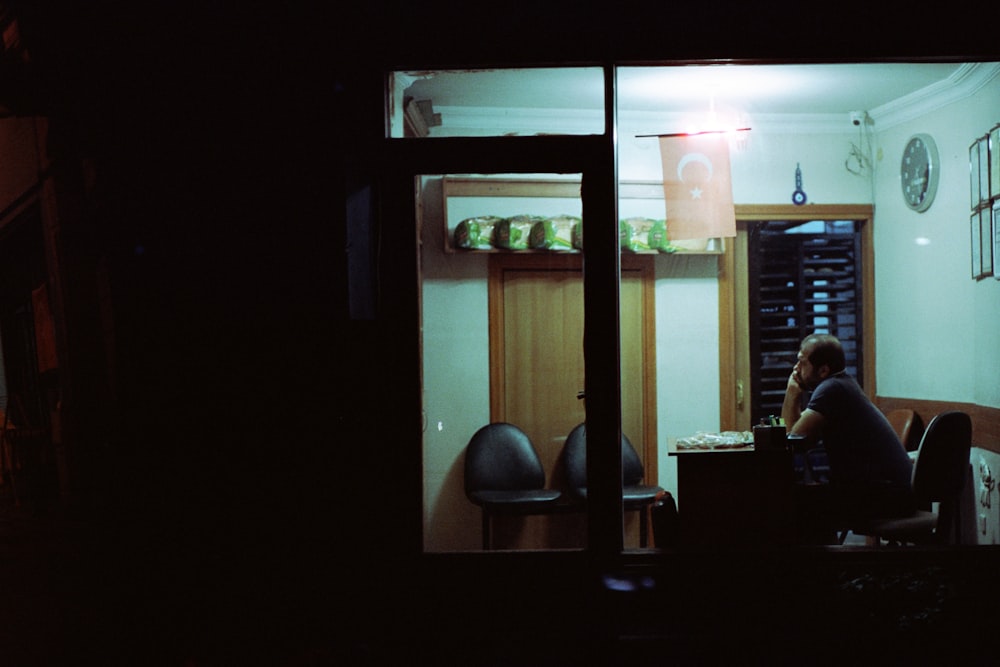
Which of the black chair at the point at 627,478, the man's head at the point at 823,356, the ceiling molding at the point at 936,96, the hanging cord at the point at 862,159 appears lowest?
the black chair at the point at 627,478

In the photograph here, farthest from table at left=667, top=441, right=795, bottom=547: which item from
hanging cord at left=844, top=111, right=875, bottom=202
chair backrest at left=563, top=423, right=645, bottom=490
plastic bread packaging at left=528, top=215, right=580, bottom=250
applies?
hanging cord at left=844, top=111, right=875, bottom=202

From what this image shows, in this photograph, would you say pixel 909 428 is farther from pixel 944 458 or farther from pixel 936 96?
pixel 936 96

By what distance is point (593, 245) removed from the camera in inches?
197

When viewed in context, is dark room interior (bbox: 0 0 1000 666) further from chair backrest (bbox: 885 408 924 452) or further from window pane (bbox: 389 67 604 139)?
chair backrest (bbox: 885 408 924 452)

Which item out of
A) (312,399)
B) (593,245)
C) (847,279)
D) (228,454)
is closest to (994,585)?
(593,245)

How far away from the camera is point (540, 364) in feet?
23.2

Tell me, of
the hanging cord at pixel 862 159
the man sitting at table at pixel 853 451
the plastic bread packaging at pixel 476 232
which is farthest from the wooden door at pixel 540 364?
the hanging cord at pixel 862 159

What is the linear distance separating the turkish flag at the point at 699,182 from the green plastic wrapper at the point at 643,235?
53 cm

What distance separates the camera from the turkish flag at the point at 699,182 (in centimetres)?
670

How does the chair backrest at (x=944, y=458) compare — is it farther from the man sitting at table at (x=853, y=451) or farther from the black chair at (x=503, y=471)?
the black chair at (x=503, y=471)

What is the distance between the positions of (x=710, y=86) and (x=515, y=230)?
1981 millimetres

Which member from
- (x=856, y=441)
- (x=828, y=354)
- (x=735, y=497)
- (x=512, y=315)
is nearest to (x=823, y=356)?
(x=828, y=354)

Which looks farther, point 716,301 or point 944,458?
point 716,301

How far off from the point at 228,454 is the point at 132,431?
616 millimetres
